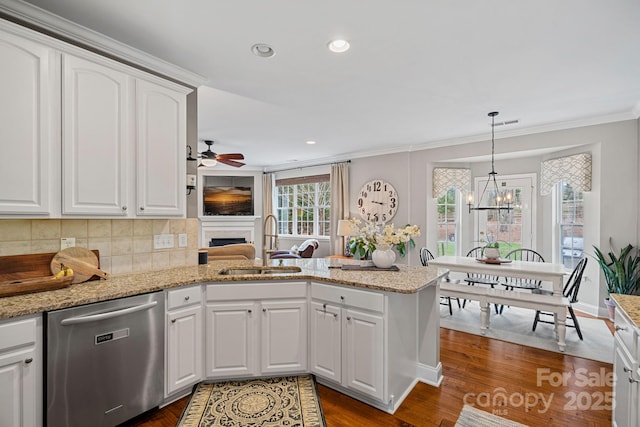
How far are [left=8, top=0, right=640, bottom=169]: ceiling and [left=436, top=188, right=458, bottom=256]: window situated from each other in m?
1.83

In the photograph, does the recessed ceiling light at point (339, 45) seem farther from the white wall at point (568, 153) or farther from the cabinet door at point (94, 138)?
the white wall at point (568, 153)

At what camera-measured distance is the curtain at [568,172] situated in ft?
14.6

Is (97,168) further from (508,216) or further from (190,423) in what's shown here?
(508,216)

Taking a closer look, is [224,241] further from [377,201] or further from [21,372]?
[21,372]

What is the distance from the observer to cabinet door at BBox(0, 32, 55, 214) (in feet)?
5.84

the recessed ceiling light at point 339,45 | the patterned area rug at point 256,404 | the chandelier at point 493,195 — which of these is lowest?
the patterned area rug at point 256,404

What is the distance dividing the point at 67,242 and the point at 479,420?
3145 mm

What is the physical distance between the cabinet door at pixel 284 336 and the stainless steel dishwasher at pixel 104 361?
2.48 feet

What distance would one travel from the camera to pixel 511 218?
567 cm

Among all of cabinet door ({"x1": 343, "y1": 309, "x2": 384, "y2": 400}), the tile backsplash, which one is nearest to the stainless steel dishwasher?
the tile backsplash

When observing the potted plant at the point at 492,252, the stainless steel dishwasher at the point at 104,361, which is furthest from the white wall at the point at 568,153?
the stainless steel dishwasher at the point at 104,361

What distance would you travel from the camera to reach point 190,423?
209 cm

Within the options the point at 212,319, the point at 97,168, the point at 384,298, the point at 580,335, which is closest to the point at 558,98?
the point at 580,335

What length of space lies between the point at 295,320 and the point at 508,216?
4846mm
